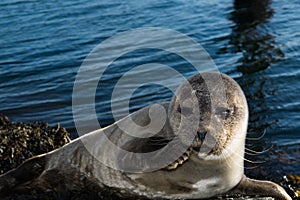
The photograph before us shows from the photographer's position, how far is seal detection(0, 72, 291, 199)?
414 centimetres

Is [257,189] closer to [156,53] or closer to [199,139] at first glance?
[199,139]

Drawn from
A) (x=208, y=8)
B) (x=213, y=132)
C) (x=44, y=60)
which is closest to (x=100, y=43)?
(x=44, y=60)

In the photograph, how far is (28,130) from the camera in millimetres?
6168

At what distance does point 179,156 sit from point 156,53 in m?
7.56

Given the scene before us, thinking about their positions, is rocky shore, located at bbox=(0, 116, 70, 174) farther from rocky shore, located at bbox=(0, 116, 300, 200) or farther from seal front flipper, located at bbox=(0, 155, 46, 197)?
seal front flipper, located at bbox=(0, 155, 46, 197)

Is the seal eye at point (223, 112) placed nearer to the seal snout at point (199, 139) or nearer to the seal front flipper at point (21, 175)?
the seal snout at point (199, 139)

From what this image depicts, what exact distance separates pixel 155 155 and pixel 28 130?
2463mm

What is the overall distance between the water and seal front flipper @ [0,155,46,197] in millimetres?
2724

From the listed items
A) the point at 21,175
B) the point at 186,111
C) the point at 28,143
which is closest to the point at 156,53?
the point at 28,143

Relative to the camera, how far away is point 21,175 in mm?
4777

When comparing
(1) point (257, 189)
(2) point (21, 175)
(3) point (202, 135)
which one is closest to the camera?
(3) point (202, 135)

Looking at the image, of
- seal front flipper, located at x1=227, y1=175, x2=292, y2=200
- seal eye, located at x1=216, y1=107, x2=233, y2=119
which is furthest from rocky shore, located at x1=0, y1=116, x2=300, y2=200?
seal eye, located at x1=216, y1=107, x2=233, y2=119

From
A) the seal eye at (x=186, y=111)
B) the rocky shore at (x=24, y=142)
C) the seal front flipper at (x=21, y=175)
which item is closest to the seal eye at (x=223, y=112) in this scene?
the seal eye at (x=186, y=111)

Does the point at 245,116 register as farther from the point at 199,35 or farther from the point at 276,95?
the point at 199,35
